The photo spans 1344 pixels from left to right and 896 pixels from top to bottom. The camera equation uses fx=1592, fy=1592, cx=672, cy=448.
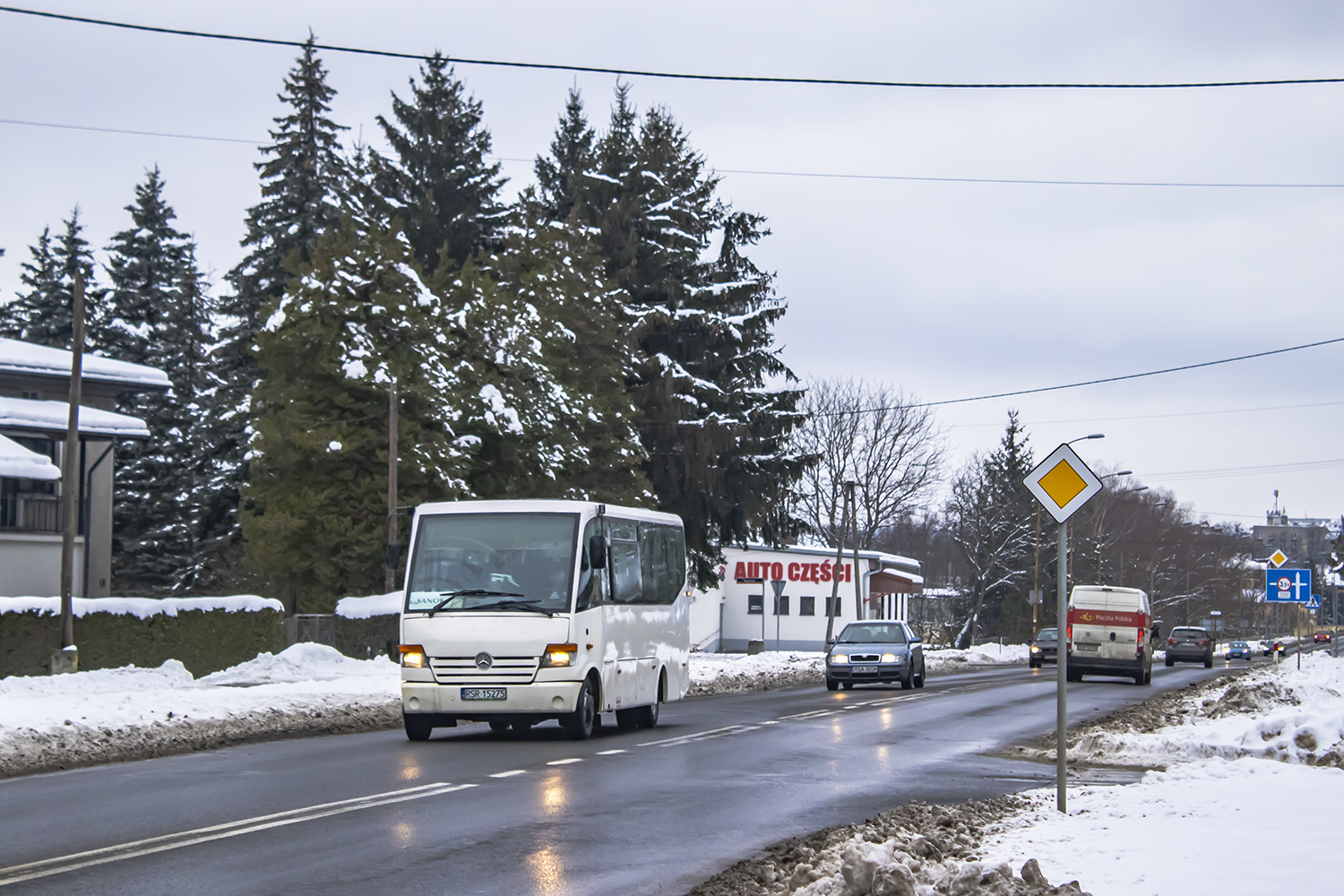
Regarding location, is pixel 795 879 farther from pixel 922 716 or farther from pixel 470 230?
pixel 470 230

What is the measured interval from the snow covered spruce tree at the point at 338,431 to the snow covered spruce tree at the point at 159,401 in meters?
15.1

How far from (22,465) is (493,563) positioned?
2414 centimetres

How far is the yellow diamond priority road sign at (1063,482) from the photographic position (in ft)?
41.1

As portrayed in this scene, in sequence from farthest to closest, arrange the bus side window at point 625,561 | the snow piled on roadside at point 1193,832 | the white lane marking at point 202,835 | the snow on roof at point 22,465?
the snow on roof at point 22,465 → the bus side window at point 625,561 → the white lane marking at point 202,835 → the snow piled on roadside at point 1193,832

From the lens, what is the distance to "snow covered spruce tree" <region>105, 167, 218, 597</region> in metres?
59.4

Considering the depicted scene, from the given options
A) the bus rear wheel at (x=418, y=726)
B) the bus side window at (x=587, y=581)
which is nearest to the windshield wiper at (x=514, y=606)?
the bus side window at (x=587, y=581)

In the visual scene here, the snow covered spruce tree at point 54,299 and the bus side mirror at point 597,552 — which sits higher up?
the snow covered spruce tree at point 54,299

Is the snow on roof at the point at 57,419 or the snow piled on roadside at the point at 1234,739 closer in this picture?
the snow piled on roadside at the point at 1234,739

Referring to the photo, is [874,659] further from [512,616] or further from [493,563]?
[512,616]

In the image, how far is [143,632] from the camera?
1271 inches

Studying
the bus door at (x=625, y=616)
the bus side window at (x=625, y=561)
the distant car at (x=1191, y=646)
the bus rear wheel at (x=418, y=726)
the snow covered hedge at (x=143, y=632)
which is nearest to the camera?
the bus rear wheel at (x=418, y=726)

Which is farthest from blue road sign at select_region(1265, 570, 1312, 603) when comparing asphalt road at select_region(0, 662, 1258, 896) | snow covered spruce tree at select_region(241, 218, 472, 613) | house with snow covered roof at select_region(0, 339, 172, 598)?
house with snow covered roof at select_region(0, 339, 172, 598)

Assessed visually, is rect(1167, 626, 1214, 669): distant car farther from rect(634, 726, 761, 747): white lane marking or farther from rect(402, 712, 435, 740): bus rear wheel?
rect(402, 712, 435, 740): bus rear wheel

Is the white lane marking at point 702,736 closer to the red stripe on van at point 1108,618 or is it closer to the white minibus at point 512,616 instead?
the white minibus at point 512,616
